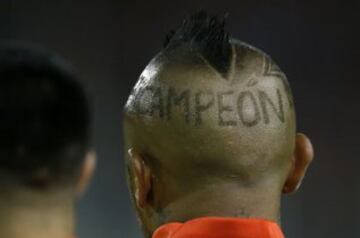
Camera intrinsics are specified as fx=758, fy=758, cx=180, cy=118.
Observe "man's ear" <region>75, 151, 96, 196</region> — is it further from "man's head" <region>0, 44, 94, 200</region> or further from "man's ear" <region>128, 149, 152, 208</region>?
"man's ear" <region>128, 149, 152, 208</region>

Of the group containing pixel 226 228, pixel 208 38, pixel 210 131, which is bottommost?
pixel 226 228

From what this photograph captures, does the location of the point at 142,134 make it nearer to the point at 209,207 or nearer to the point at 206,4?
the point at 209,207

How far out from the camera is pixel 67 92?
70 cm

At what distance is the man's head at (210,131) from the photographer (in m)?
1.12

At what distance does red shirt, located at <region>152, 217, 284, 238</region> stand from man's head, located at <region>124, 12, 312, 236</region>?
1.4 inches

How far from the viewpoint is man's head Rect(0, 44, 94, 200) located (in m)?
0.68

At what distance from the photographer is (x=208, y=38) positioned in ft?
3.83

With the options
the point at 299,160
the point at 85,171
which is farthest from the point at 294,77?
the point at 85,171

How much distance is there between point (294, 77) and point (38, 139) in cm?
191

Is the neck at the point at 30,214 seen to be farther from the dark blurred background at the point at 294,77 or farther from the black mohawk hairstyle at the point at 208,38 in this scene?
the dark blurred background at the point at 294,77

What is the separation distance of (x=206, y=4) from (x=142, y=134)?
4.72 feet

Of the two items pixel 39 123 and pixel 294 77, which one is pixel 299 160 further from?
pixel 294 77

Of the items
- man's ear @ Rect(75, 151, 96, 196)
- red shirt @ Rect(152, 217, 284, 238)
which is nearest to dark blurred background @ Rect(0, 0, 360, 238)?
red shirt @ Rect(152, 217, 284, 238)

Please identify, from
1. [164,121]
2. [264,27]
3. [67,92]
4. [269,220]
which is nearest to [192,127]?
[164,121]
